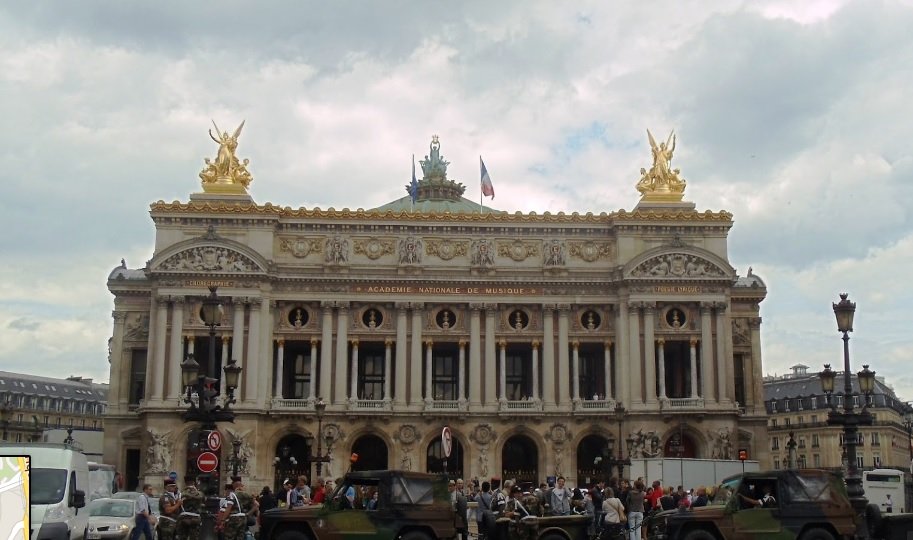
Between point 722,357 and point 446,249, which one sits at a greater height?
point 446,249

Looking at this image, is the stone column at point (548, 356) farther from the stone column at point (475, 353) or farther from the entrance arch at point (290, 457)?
the entrance arch at point (290, 457)

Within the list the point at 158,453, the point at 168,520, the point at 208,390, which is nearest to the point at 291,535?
the point at 168,520

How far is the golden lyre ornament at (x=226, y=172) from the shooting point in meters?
65.6

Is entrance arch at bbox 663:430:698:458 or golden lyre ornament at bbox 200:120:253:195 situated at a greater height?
golden lyre ornament at bbox 200:120:253:195

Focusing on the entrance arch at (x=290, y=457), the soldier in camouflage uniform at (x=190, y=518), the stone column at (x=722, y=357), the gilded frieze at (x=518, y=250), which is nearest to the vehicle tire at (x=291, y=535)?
the soldier in camouflage uniform at (x=190, y=518)

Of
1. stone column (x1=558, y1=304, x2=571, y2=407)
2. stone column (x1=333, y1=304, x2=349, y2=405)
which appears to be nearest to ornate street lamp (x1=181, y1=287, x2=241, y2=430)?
stone column (x1=333, y1=304, x2=349, y2=405)

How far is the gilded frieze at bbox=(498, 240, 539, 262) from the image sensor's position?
2559 inches

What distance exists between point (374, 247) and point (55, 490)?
41.0 metres

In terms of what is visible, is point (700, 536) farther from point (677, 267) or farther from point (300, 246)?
point (300, 246)

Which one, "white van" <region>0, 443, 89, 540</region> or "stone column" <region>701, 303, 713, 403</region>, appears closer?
"white van" <region>0, 443, 89, 540</region>

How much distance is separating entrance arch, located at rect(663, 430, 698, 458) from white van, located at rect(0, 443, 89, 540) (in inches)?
1669

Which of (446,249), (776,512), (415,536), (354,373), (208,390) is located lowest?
(415,536)

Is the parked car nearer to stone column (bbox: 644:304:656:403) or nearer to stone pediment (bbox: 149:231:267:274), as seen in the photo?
stone pediment (bbox: 149:231:267:274)

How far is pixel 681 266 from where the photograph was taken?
64.1m
